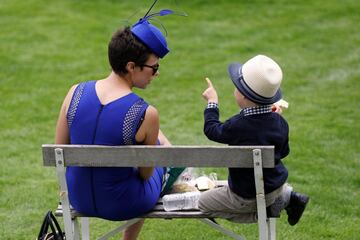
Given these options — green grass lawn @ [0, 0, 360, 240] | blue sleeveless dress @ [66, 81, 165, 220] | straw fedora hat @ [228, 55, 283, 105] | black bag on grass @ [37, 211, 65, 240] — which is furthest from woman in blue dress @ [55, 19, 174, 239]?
green grass lawn @ [0, 0, 360, 240]

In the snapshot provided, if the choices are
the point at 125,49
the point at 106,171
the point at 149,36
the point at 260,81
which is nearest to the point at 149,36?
the point at 149,36

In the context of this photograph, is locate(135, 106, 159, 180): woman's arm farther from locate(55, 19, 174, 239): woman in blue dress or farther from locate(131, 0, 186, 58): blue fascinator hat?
locate(131, 0, 186, 58): blue fascinator hat

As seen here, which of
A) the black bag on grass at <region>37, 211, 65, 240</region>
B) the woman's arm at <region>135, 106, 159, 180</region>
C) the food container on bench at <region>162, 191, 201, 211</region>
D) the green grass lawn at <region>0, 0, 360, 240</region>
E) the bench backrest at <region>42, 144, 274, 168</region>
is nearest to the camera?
the bench backrest at <region>42, 144, 274, 168</region>

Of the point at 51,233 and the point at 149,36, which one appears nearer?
the point at 149,36

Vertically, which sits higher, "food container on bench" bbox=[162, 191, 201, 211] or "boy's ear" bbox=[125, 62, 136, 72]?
"boy's ear" bbox=[125, 62, 136, 72]

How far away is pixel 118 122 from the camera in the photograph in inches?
156

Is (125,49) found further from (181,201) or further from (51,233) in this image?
(51,233)

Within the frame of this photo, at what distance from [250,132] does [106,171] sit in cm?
75

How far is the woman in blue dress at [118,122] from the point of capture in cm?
397

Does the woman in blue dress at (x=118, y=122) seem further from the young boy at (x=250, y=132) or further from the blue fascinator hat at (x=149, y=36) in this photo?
the young boy at (x=250, y=132)

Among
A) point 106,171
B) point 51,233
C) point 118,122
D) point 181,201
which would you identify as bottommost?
point 51,233

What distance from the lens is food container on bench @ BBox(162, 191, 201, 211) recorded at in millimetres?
4289

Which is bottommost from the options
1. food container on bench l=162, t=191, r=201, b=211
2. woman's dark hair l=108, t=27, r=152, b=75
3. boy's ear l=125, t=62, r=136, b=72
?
food container on bench l=162, t=191, r=201, b=211

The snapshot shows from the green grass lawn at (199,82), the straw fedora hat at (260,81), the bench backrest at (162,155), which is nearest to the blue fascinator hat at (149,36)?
the straw fedora hat at (260,81)
